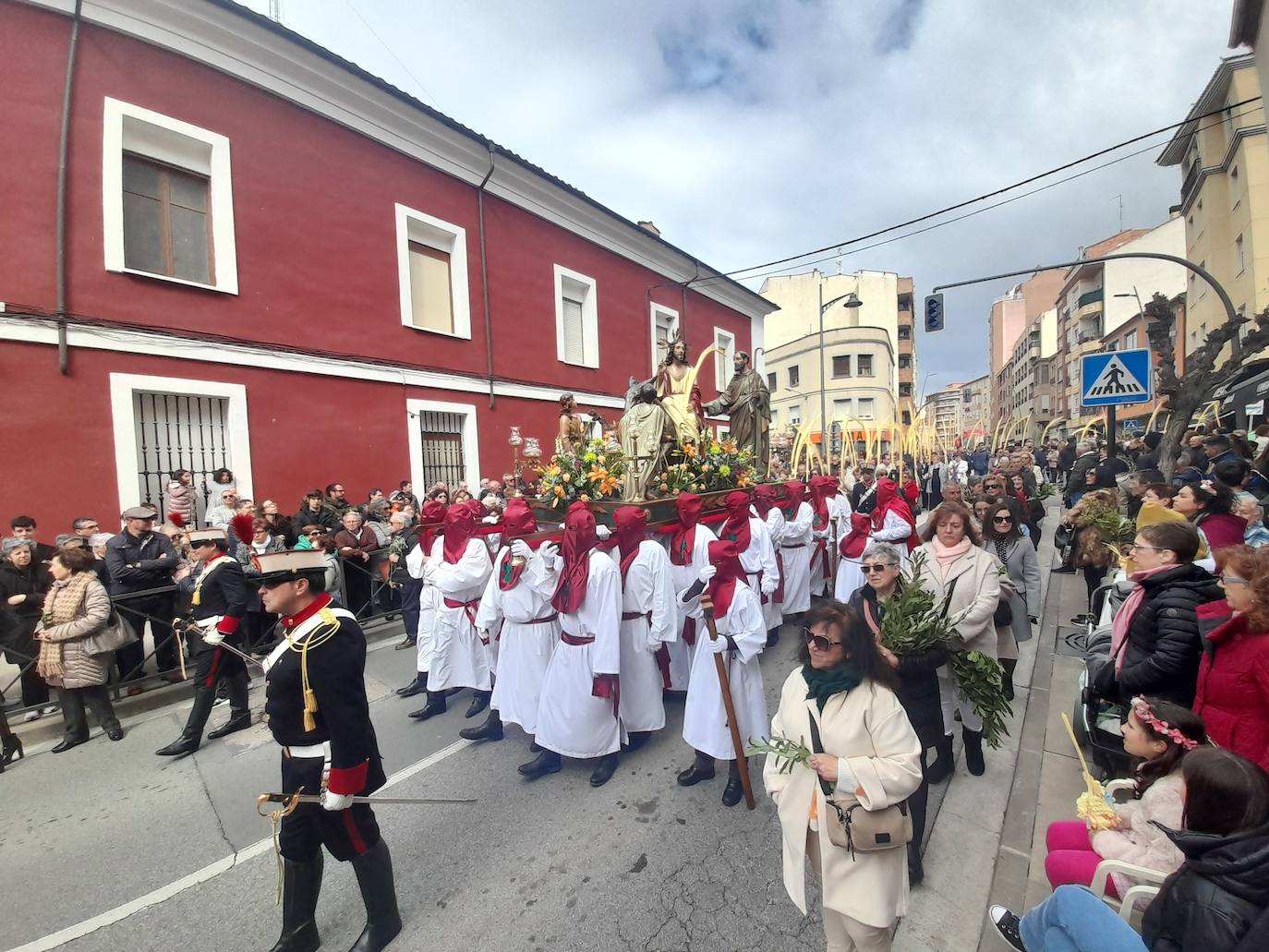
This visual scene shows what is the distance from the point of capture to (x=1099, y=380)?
6613 mm

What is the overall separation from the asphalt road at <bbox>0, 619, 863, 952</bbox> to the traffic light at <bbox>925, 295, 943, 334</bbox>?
13273 mm

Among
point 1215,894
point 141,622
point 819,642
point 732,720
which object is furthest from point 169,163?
point 1215,894

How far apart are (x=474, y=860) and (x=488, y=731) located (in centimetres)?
152

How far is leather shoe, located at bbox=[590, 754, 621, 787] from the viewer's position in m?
3.89

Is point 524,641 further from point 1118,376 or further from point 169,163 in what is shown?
point 169,163

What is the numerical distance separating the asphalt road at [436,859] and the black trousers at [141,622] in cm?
132

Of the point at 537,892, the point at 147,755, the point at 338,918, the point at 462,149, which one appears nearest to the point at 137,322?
the point at 147,755

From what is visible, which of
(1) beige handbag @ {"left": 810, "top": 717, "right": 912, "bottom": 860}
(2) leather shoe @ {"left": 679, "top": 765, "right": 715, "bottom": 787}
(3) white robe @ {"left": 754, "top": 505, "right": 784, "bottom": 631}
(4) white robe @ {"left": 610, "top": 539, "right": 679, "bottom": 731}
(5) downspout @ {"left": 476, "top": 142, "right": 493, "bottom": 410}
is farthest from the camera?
(5) downspout @ {"left": 476, "top": 142, "right": 493, "bottom": 410}

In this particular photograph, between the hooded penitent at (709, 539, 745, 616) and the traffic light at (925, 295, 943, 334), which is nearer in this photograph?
the hooded penitent at (709, 539, 745, 616)

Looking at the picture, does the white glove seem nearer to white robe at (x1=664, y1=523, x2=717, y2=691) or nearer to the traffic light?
white robe at (x1=664, y1=523, x2=717, y2=691)

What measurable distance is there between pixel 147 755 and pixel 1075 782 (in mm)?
6808

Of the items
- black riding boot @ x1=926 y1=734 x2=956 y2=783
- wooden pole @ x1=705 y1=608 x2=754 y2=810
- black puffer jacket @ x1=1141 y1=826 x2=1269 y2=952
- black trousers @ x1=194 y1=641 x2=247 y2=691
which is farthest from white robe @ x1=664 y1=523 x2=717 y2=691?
black trousers @ x1=194 y1=641 x2=247 y2=691

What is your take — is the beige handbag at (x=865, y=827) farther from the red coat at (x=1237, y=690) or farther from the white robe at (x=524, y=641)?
the white robe at (x=524, y=641)

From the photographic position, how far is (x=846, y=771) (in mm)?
2006
